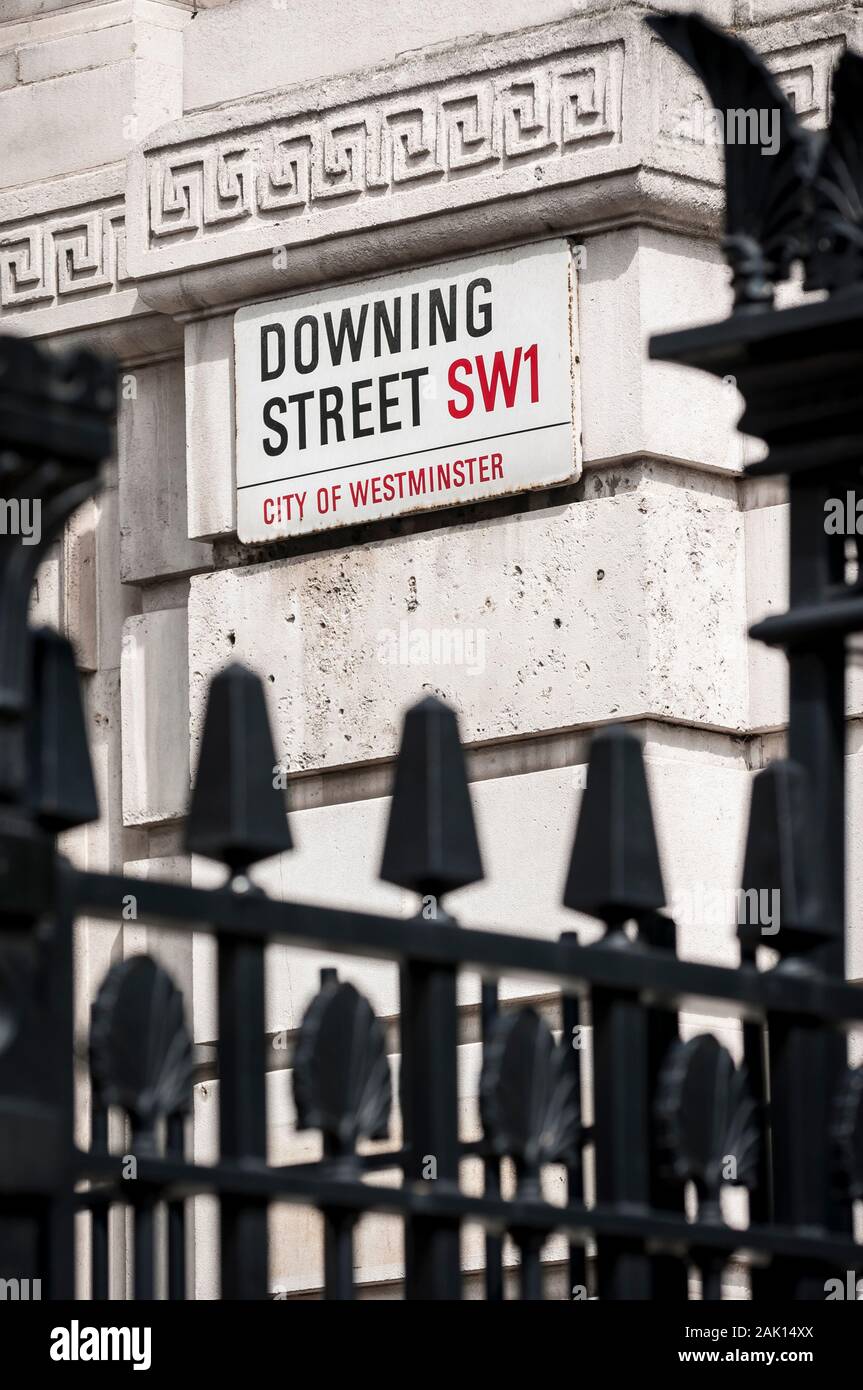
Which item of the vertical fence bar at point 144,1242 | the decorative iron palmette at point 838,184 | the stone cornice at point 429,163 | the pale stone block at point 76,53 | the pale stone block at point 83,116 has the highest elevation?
the pale stone block at point 76,53

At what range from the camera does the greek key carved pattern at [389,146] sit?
24.9 feet

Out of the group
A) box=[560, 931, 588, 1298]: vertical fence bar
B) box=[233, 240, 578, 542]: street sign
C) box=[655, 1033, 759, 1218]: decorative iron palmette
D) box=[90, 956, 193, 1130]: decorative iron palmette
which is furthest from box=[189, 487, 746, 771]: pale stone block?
box=[90, 956, 193, 1130]: decorative iron palmette

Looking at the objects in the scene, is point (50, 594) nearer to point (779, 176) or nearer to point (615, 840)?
point (779, 176)

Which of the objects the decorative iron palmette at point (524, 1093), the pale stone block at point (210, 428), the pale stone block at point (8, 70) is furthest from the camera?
the pale stone block at point (8, 70)

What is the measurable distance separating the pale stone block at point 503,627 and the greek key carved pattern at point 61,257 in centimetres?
101

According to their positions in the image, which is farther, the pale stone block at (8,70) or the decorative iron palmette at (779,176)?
the pale stone block at (8,70)

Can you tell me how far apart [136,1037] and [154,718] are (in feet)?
17.9

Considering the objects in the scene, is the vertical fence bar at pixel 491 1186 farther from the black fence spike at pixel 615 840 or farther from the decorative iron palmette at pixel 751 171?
the decorative iron palmette at pixel 751 171

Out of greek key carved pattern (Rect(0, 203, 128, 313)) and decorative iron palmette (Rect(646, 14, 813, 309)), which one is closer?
decorative iron palmette (Rect(646, 14, 813, 309))

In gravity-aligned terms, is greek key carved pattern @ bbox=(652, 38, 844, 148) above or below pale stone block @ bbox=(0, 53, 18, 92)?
below

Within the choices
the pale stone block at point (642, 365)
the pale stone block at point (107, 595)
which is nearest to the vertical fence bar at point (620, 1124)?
the pale stone block at point (642, 365)

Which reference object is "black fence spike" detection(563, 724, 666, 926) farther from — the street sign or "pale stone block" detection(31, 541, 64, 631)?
"pale stone block" detection(31, 541, 64, 631)

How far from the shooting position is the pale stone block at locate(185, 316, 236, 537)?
813cm
